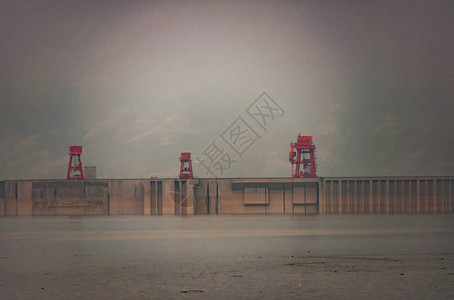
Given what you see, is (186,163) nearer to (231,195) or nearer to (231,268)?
(231,195)

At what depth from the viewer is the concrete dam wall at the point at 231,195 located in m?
112

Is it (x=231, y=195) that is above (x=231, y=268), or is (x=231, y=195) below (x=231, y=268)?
above

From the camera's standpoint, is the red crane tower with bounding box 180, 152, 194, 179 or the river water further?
the red crane tower with bounding box 180, 152, 194, 179

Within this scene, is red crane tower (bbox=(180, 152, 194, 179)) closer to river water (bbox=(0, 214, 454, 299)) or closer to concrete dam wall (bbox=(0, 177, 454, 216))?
concrete dam wall (bbox=(0, 177, 454, 216))

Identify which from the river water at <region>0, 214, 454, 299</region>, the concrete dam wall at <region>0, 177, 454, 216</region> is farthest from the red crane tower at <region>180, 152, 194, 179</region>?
the river water at <region>0, 214, 454, 299</region>

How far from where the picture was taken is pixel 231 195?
113000mm

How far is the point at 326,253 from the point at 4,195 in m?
86.3

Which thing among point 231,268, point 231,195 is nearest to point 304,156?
point 231,195

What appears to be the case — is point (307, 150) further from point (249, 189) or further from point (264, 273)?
point (264, 273)

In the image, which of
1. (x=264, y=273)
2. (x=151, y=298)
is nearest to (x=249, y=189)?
(x=264, y=273)

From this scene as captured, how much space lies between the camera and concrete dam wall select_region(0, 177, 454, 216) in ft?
367

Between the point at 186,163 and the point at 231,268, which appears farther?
the point at 186,163

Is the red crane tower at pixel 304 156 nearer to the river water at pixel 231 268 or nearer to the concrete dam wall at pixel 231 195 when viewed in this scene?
the concrete dam wall at pixel 231 195

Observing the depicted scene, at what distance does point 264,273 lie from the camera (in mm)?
32219
